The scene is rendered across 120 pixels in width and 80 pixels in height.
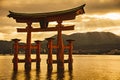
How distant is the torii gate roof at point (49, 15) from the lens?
2458 centimetres

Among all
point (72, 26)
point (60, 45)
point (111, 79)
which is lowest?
point (111, 79)

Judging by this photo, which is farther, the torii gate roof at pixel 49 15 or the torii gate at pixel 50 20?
the torii gate at pixel 50 20

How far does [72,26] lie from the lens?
961 inches

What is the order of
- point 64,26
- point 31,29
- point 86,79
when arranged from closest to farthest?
point 86,79, point 64,26, point 31,29

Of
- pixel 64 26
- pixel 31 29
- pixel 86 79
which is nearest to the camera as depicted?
pixel 86 79

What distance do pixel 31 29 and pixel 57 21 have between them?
3.16 meters

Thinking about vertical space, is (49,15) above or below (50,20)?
above

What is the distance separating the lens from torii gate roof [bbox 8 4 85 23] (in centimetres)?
2458

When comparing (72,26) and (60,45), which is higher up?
(72,26)

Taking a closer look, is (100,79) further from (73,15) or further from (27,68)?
(27,68)

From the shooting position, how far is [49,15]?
85.5ft

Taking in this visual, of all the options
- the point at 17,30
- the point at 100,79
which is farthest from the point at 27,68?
the point at 100,79

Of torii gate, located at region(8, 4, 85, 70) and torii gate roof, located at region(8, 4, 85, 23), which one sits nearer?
torii gate roof, located at region(8, 4, 85, 23)

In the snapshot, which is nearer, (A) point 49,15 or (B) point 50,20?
(A) point 49,15
